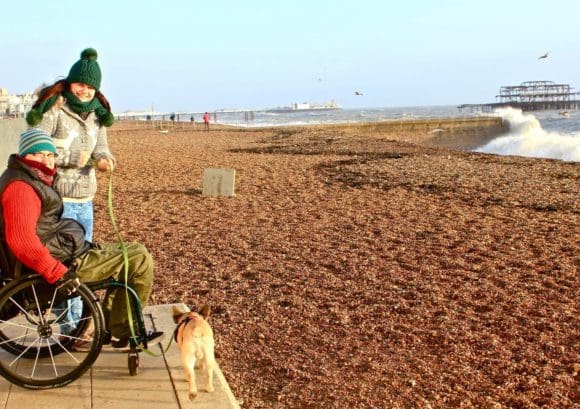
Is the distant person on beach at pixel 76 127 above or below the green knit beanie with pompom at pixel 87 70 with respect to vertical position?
below

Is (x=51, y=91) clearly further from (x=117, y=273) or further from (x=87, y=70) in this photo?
(x=117, y=273)

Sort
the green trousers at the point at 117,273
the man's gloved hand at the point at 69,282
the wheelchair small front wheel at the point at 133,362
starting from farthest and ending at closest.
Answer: the wheelchair small front wheel at the point at 133,362 → the green trousers at the point at 117,273 → the man's gloved hand at the point at 69,282

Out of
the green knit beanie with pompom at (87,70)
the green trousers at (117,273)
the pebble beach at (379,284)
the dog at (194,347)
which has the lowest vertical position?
the pebble beach at (379,284)

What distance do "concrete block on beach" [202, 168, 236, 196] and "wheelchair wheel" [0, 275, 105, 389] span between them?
7321mm

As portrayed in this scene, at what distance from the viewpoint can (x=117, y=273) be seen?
331cm

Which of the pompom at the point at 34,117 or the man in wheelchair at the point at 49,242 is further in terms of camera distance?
the pompom at the point at 34,117

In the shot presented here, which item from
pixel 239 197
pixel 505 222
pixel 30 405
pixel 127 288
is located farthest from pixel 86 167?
pixel 239 197

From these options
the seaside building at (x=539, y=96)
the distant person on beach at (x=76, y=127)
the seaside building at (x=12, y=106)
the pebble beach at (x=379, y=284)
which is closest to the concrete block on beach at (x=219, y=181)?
the pebble beach at (x=379, y=284)

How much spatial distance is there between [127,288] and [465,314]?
2.70 meters

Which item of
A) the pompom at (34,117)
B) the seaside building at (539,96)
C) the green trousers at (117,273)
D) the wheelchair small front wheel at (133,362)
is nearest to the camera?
the green trousers at (117,273)

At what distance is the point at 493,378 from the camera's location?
3760mm

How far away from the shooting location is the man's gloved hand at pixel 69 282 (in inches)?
120

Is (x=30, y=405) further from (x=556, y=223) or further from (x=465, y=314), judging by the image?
(x=556, y=223)

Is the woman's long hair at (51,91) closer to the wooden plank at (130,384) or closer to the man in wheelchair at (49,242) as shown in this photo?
the man in wheelchair at (49,242)
